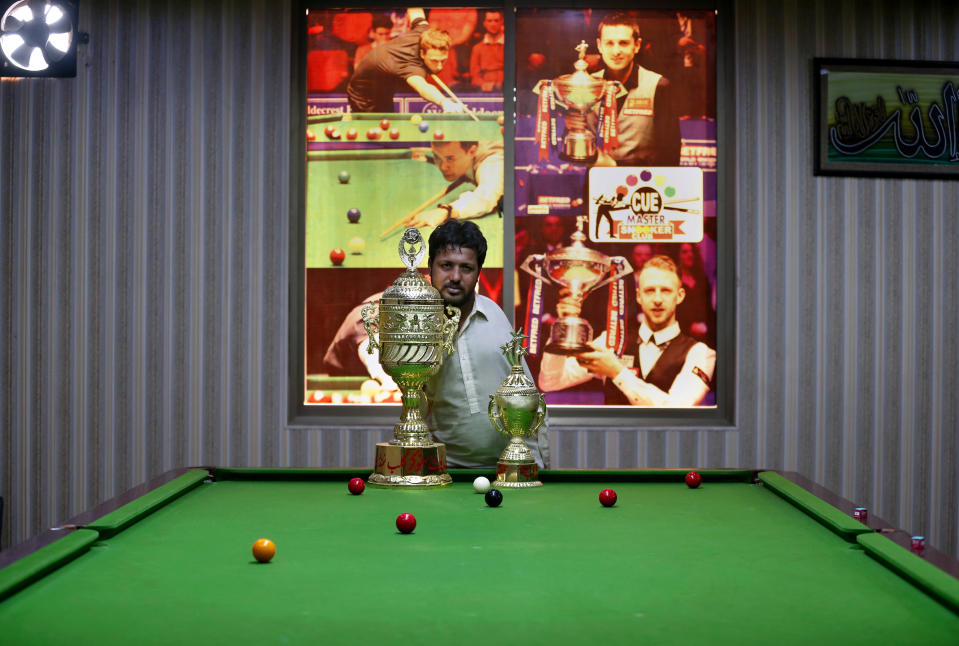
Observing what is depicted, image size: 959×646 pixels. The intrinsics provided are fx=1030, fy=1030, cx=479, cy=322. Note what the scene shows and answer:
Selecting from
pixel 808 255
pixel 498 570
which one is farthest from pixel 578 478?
pixel 808 255

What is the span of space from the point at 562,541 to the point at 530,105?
10.9 feet

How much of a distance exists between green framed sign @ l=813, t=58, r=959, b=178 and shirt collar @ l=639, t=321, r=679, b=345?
1036mm

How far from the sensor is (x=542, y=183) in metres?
5.11

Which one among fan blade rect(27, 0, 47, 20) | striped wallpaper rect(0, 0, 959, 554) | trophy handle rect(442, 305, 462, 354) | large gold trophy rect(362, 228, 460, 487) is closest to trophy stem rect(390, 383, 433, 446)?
large gold trophy rect(362, 228, 460, 487)

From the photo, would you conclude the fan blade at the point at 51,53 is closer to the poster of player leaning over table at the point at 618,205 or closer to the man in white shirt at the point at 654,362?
the poster of player leaning over table at the point at 618,205

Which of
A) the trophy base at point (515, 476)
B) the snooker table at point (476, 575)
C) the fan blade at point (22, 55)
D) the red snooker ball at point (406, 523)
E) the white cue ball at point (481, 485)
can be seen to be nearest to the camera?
the snooker table at point (476, 575)

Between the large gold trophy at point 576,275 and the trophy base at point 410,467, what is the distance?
2122 millimetres

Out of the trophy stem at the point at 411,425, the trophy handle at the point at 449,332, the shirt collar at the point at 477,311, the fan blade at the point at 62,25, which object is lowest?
the trophy stem at the point at 411,425

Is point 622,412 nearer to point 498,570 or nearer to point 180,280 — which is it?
point 180,280

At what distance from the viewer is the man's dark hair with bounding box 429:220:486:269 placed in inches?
150

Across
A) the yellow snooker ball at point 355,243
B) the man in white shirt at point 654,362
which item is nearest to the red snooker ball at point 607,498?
the man in white shirt at point 654,362

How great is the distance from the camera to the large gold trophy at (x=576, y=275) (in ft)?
16.8

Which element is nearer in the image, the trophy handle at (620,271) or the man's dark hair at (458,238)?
the man's dark hair at (458,238)

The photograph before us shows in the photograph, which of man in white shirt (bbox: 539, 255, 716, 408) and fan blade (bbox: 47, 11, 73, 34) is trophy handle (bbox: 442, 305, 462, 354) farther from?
fan blade (bbox: 47, 11, 73, 34)
